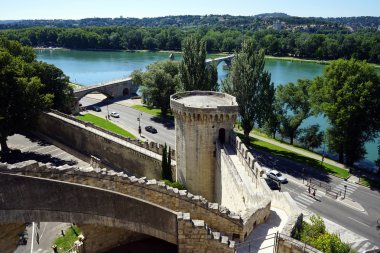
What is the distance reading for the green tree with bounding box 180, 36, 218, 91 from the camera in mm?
45500

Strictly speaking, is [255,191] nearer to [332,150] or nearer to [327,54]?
[332,150]

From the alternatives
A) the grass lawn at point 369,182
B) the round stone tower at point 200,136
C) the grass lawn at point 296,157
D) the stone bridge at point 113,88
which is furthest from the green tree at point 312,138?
the stone bridge at point 113,88

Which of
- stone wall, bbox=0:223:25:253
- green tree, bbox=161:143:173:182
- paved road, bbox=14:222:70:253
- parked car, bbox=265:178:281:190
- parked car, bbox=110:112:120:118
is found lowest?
parked car, bbox=265:178:281:190

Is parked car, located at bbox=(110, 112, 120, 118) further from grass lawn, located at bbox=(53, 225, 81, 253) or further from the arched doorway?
the arched doorway

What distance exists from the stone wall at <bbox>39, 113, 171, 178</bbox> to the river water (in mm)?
58550

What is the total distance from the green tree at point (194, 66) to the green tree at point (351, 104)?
15.3 metres

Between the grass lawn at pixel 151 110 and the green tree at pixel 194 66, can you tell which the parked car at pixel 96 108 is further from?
the green tree at pixel 194 66

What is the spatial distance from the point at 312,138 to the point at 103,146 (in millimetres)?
30763

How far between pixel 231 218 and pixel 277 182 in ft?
69.0

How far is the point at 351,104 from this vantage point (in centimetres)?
3881

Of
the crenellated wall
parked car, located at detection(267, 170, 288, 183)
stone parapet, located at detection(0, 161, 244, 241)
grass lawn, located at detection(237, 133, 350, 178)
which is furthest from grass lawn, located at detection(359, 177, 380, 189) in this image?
stone parapet, located at detection(0, 161, 244, 241)

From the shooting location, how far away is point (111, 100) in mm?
74500

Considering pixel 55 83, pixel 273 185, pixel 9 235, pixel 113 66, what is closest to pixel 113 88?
pixel 55 83

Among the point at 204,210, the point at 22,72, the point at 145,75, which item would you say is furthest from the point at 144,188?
the point at 145,75
